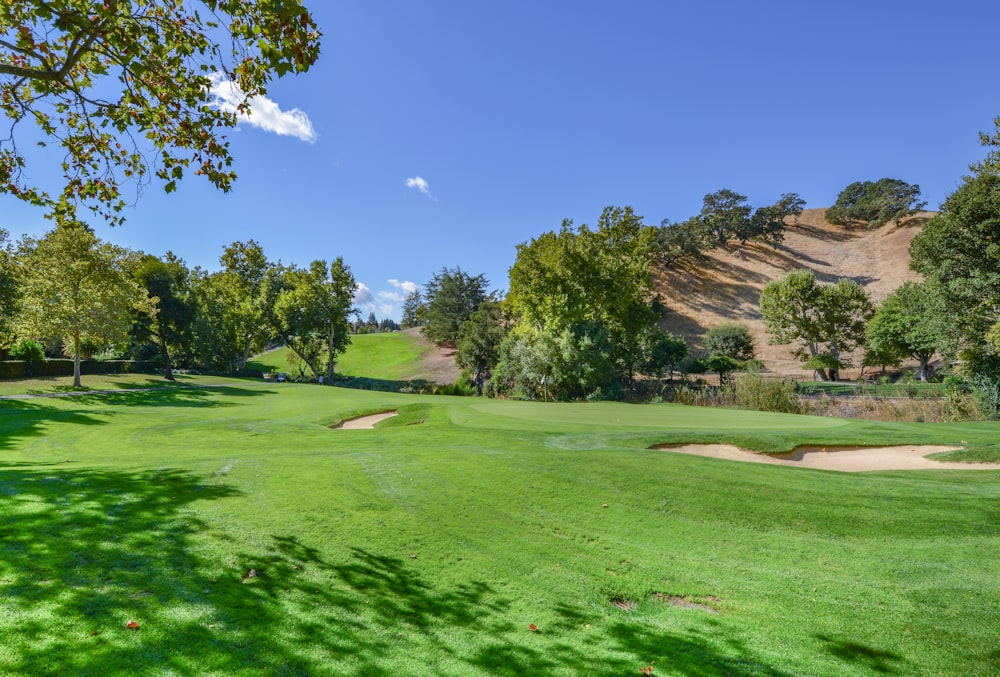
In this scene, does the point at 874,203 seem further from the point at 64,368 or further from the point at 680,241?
the point at 64,368

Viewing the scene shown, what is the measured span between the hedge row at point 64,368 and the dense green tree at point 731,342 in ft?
188

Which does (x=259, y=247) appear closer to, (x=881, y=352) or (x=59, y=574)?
(x=59, y=574)

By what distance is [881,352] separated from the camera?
141 ft

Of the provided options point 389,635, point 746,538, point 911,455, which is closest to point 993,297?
point 911,455

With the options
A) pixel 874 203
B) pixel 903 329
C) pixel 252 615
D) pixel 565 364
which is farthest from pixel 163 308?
pixel 874 203

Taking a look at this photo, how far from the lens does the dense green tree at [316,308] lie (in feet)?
142

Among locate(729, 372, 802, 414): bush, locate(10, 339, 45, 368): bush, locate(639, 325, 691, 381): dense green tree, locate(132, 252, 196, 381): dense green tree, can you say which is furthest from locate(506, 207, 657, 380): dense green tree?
locate(10, 339, 45, 368): bush

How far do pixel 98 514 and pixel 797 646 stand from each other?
301 inches

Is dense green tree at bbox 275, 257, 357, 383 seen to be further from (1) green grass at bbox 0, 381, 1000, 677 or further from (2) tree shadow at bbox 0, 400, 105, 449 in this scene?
(1) green grass at bbox 0, 381, 1000, 677

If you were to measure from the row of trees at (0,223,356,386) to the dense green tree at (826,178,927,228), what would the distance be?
10125 centimetres

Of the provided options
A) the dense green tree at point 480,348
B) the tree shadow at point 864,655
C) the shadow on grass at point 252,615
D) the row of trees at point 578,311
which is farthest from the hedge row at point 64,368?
the tree shadow at point 864,655

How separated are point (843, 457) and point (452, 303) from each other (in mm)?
49350

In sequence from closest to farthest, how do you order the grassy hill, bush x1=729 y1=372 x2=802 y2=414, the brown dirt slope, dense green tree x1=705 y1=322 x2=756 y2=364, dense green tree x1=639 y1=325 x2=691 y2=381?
bush x1=729 y1=372 x2=802 y2=414
dense green tree x1=639 y1=325 x2=691 y2=381
dense green tree x1=705 y1=322 x2=756 y2=364
the brown dirt slope
the grassy hill

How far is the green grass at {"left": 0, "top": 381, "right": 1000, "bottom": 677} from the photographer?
3582mm
